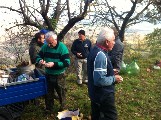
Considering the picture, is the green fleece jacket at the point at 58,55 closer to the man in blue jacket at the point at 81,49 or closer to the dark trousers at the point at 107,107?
the dark trousers at the point at 107,107

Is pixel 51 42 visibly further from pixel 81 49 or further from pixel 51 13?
pixel 51 13

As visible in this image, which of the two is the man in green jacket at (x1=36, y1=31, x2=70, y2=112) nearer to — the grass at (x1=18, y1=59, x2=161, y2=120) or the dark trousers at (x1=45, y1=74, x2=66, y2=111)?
the dark trousers at (x1=45, y1=74, x2=66, y2=111)

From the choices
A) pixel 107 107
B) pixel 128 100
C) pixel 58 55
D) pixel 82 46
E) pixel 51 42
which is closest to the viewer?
pixel 107 107

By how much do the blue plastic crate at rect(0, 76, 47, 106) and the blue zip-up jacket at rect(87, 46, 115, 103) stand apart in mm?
1316

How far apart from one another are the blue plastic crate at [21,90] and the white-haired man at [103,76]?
1.23 metres

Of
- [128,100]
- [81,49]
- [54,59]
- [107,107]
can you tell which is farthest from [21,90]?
[128,100]

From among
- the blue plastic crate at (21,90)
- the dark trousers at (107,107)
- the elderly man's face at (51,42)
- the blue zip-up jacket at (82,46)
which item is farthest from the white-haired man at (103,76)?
the blue zip-up jacket at (82,46)

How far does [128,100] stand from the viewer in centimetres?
723

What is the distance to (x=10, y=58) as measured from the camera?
21.8m

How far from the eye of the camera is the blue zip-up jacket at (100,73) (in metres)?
3.80

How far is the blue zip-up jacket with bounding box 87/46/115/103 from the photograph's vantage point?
3.80 m

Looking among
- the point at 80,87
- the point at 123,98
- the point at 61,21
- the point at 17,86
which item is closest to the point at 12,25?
the point at 61,21

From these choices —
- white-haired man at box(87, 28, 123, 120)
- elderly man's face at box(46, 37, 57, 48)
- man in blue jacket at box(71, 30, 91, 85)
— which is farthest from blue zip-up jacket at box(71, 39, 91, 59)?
white-haired man at box(87, 28, 123, 120)

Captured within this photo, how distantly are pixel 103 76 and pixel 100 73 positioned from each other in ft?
0.22
